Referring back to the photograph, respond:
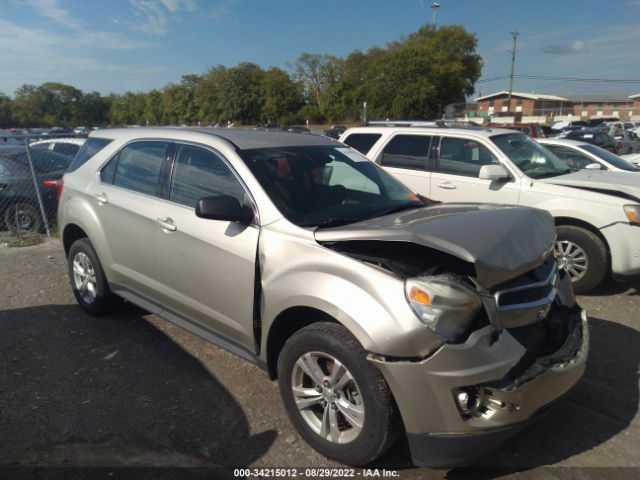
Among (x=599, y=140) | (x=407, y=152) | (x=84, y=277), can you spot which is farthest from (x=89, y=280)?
(x=599, y=140)

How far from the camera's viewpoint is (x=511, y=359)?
2365mm

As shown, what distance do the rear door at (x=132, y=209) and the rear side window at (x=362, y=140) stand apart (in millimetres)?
3833

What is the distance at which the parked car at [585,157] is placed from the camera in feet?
27.7

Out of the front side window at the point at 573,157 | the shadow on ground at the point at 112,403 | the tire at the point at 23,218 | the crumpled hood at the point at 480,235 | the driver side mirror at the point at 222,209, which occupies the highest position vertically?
the front side window at the point at 573,157

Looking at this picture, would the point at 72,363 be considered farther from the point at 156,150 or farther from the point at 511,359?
the point at 511,359

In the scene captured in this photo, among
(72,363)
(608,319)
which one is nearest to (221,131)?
(72,363)

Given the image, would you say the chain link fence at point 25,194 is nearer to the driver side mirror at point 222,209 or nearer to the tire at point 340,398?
the driver side mirror at point 222,209

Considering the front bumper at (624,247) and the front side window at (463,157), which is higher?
the front side window at (463,157)

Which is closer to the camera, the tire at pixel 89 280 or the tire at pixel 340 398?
the tire at pixel 340 398

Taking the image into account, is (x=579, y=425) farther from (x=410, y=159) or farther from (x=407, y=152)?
(x=407, y=152)

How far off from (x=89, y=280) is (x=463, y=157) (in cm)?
475

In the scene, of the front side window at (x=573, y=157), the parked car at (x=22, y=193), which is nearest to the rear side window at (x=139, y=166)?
the parked car at (x=22, y=193)

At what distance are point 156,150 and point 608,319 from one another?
175 inches

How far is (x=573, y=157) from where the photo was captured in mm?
8875
